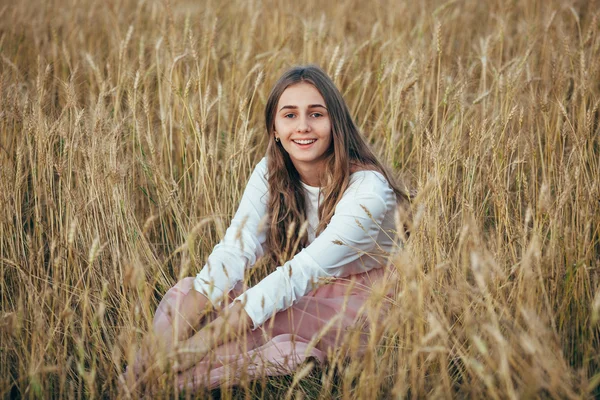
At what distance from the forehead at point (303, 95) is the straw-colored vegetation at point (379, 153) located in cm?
17

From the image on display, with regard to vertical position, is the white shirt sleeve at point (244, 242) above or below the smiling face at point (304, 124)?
below

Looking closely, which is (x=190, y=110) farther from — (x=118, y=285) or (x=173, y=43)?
(x=118, y=285)

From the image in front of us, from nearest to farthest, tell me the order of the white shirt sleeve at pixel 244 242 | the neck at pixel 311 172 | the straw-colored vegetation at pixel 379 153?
the straw-colored vegetation at pixel 379 153 → the white shirt sleeve at pixel 244 242 → the neck at pixel 311 172

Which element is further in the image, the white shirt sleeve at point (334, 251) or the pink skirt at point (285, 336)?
the white shirt sleeve at point (334, 251)

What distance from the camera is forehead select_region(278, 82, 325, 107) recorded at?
2.07 m

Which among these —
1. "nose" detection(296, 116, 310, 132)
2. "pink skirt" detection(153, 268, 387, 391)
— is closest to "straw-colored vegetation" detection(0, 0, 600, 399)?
"pink skirt" detection(153, 268, 387, 391)

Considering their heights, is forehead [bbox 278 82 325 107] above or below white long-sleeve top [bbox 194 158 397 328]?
above

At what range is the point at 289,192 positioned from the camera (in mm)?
2174

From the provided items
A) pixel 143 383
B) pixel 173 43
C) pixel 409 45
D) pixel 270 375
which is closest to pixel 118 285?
pixel 143 383

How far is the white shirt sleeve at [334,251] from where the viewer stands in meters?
1.70

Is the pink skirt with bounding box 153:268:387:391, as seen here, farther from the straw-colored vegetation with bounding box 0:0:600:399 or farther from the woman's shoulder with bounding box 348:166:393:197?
the woman's shoulder with bounding box 348:166:393:197

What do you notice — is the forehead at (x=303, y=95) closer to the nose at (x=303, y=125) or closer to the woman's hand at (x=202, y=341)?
the nose at (x=303, y=125)

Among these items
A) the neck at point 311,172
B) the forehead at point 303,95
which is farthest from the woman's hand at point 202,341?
the forehead at point 303,95

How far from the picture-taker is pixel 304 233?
6.98 feet
